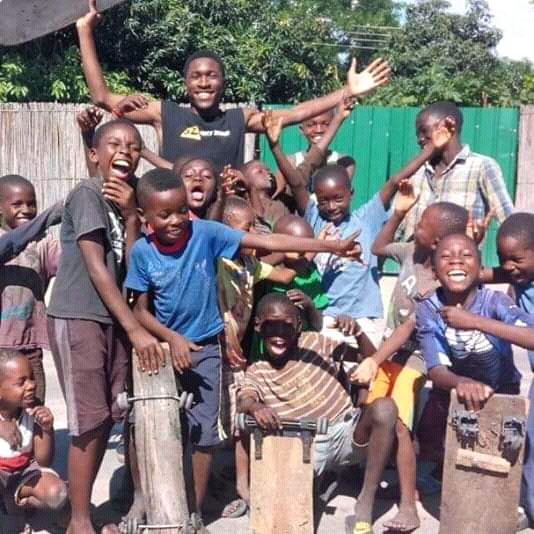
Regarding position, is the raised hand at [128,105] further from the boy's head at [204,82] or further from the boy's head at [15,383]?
the boy's head at [15,383]

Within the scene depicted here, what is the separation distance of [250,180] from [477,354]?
169 cm

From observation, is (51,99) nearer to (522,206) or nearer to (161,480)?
(522,206)

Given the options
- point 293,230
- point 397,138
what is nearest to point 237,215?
point 293,230

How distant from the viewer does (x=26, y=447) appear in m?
4.42

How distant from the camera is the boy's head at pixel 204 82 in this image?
520cm

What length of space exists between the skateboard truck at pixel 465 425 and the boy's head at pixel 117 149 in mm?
1677

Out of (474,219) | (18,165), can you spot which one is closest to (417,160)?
(474,219)

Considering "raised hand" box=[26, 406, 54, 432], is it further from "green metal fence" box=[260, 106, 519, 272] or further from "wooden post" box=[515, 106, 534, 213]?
"wooden post" box=[515, 106, 534, 213]

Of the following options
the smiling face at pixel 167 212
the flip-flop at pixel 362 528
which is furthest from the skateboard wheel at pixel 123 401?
the flip-flop at pixel 362 528

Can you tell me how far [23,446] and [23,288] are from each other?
0.77 meters

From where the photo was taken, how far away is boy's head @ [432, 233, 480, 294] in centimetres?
428

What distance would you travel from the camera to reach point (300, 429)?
169 inches

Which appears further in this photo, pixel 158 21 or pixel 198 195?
pixel 158 21

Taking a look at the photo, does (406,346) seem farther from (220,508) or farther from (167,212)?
(167,212)
